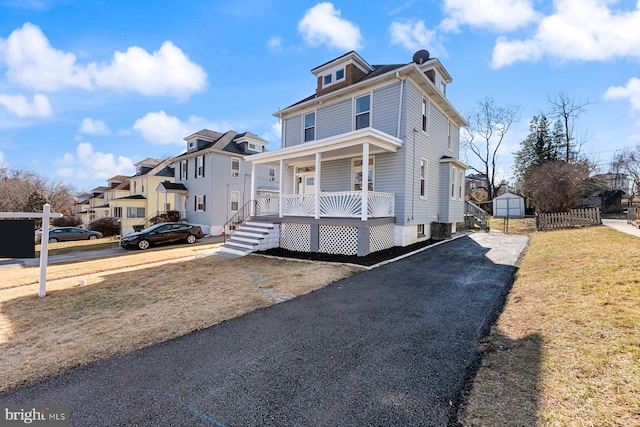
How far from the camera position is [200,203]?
24.1 m

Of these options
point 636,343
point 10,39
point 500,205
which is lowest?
point 636,343

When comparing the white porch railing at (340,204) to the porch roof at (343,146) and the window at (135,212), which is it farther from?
the window at (135,212)

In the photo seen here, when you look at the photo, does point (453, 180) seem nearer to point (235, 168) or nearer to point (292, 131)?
point (292, 131)

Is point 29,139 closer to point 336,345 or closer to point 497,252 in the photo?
point 336,345

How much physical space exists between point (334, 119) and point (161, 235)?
13005mm

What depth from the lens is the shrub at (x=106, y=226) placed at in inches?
1082

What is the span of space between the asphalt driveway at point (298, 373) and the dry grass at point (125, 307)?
442 mm

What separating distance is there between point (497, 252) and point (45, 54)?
62.7 feet

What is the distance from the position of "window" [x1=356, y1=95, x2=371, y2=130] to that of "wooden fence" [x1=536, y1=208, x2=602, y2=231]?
1367 cm

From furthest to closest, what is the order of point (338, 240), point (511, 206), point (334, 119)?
1. point (511, 206)
2. point (334, 119)
3. point (338, 240)

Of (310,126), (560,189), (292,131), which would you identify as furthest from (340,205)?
(560,189)

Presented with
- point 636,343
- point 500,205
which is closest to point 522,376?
point 636,343

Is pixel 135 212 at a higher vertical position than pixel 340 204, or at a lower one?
lower

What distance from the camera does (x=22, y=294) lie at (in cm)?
634
